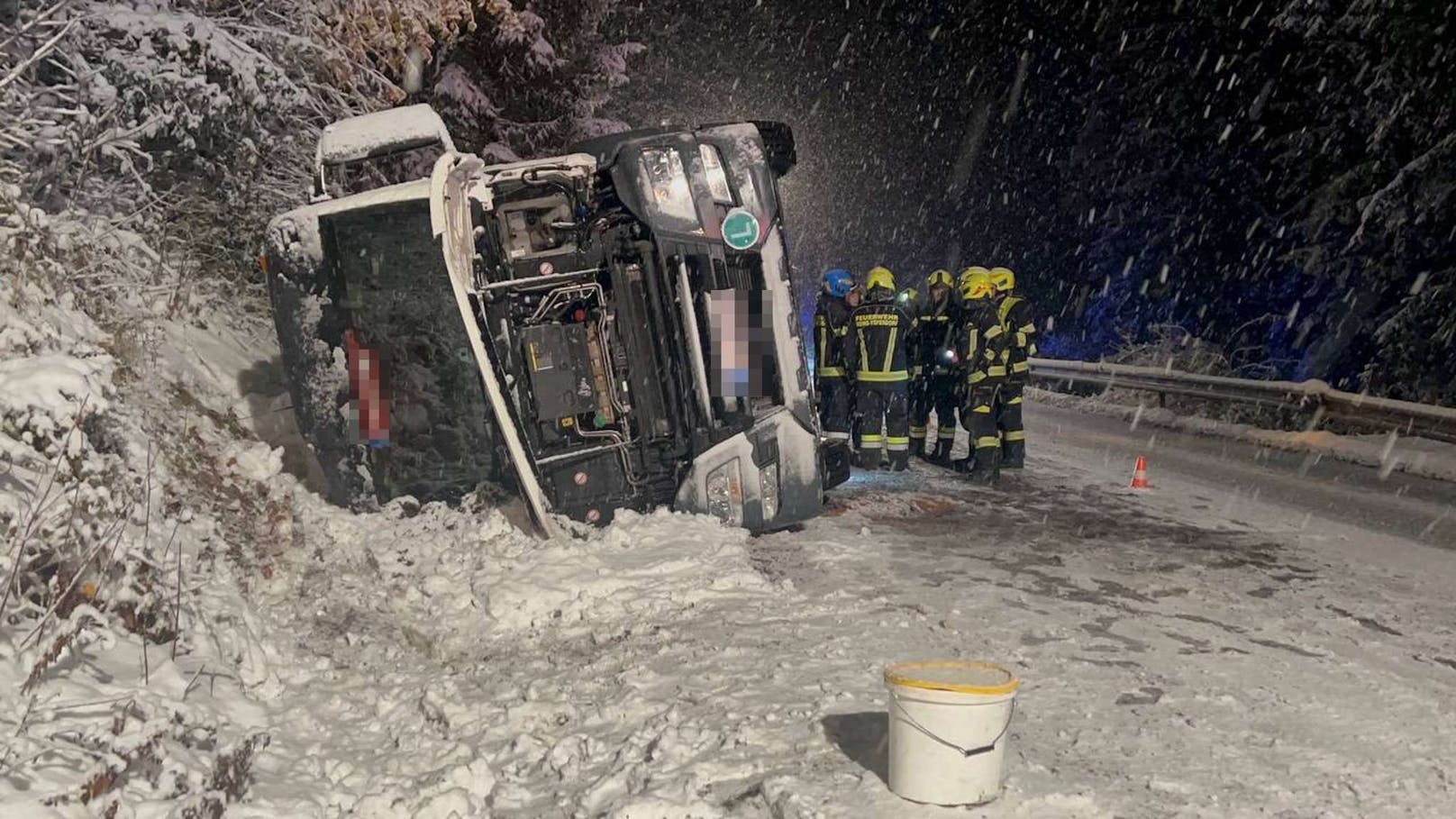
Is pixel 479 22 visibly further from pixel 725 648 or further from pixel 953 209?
pixel 953 209

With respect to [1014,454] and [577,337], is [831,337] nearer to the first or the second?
[1014,454]

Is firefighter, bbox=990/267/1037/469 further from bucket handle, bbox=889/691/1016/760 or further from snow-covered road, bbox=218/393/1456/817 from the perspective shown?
bucket handle, bbox=889/691/1016/760

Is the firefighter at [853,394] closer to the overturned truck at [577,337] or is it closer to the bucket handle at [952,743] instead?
the overturned truck at [577,337]

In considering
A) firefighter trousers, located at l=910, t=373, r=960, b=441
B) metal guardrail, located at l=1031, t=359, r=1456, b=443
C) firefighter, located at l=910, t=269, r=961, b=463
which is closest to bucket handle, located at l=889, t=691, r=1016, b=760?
firefighter, located at l=910, t=269, r=961, b=463

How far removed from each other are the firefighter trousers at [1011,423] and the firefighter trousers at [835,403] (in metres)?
1.37

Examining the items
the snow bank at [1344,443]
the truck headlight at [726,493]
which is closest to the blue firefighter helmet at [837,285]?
the truck headlight at [726,493]

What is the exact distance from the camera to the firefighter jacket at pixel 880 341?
32.8ft

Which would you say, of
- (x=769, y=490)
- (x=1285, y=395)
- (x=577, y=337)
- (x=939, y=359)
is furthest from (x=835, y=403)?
(x=1285, y=395)

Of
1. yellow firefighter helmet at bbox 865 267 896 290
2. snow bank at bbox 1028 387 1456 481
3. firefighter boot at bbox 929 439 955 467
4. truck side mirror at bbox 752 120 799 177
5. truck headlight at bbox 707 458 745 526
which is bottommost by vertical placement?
snow bank at bbox 1028 387 1456 481

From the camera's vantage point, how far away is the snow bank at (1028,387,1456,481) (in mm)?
10758

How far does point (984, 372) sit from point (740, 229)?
12.3 ft

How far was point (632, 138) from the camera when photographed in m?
7.13

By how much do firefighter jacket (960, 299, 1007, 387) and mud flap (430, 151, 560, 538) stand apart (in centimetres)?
473

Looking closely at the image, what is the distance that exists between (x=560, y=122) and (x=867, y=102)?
3726 cm
